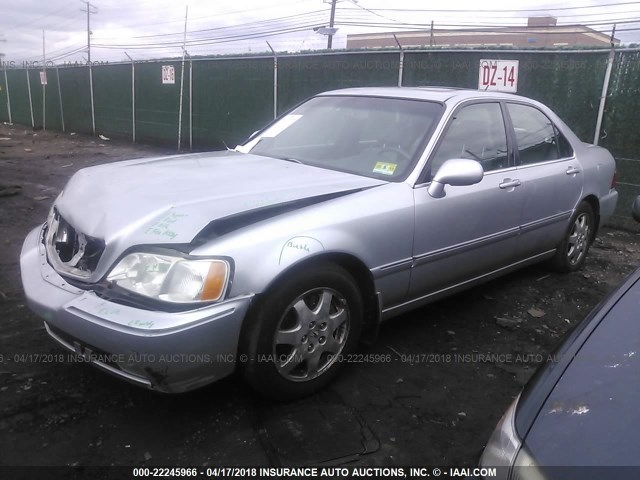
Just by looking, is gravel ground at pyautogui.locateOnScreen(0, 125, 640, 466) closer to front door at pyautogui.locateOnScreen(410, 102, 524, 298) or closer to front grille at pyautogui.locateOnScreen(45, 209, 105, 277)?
front door at pyautogui.locateOnScreen(410, 102, 524, 298)

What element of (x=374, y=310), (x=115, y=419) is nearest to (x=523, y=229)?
(x=374, y=310)

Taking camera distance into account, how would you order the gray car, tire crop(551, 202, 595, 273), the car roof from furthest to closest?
tire crop(551, 202, 595, 273), the car roof, the gray car

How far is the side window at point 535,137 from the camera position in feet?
13.9

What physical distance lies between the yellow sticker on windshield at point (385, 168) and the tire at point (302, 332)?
0.79m

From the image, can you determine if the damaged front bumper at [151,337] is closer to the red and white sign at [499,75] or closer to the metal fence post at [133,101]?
the red and white sign at [499,75]

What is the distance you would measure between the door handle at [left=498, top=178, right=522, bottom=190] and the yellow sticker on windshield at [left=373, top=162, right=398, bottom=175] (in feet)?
2.96

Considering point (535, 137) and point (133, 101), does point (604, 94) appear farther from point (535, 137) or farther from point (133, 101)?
point (133, 101)

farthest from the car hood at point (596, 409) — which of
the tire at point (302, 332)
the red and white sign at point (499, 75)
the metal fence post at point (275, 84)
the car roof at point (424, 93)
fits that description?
the metal fence post at point (275, 84)

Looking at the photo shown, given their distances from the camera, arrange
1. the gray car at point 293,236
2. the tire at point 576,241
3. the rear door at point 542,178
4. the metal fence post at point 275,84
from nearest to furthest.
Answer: the gray car at point 293,236 → the rear door at point 542,178 → the tire at point 576,241 → the metal fence post at point 275,84

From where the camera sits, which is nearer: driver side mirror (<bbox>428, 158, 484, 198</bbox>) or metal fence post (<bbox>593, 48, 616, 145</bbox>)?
driver side mirror (<bbox>428, 158, 484, 198</bbox>)

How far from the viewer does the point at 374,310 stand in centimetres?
315

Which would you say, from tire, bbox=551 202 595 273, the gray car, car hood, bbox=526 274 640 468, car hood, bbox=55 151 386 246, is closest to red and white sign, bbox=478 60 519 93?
tire, bbox=551 202 595 273

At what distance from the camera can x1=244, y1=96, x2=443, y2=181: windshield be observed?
3.47 m

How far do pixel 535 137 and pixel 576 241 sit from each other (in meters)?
1.19
